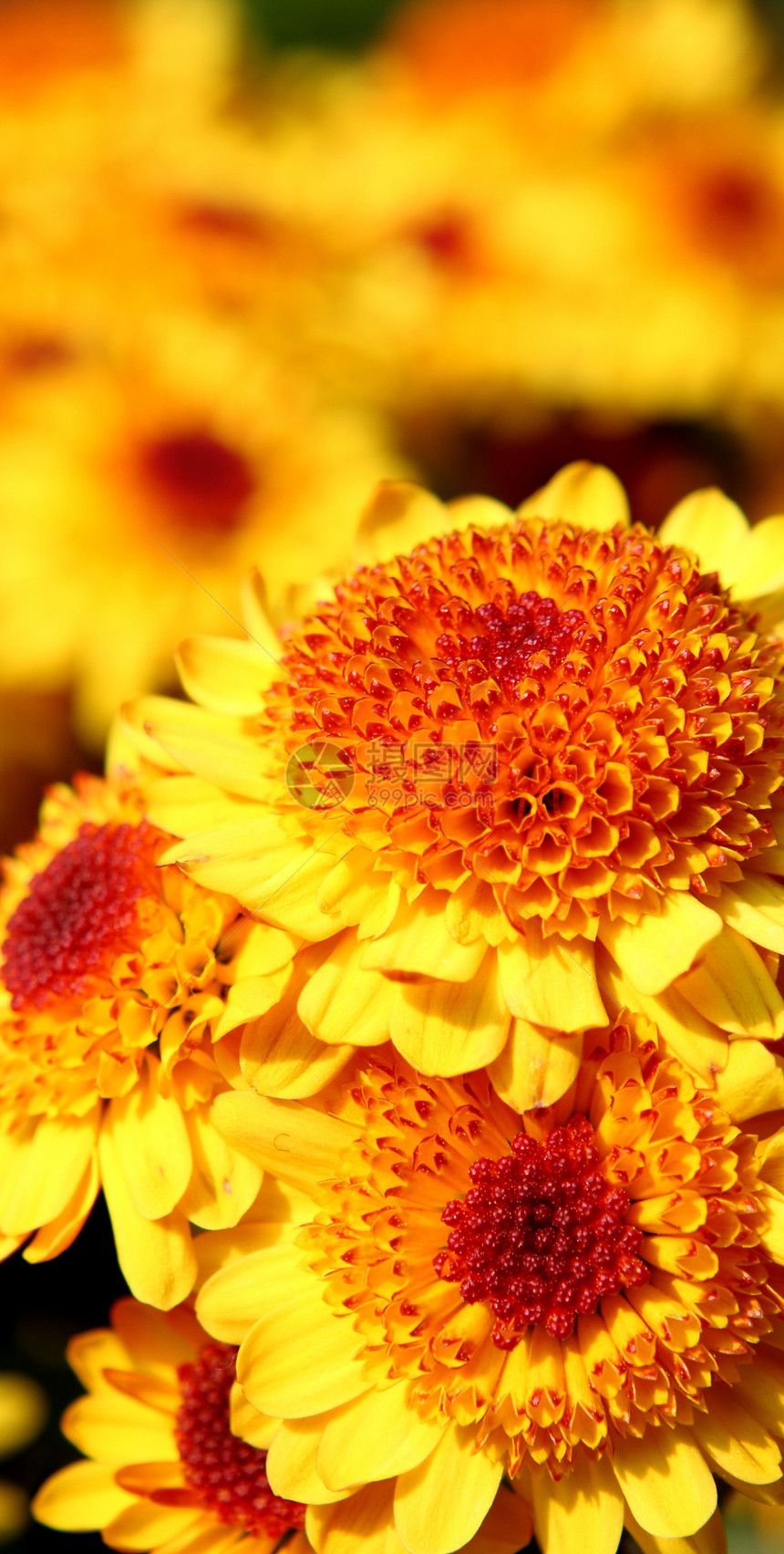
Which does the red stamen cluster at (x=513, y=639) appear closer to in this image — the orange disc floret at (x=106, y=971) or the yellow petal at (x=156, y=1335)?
the orange disc floret at (x=106, y=971)

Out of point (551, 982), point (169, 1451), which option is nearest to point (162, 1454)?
point (169, 1451)

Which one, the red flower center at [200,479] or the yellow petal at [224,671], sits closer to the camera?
the yellow petal at [224,671]

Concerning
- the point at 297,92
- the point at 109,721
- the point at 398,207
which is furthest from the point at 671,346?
the point at 297,92

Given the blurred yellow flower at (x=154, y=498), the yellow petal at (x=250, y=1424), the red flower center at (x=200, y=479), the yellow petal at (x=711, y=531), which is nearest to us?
the yellow petal at (x=250, y=1424)

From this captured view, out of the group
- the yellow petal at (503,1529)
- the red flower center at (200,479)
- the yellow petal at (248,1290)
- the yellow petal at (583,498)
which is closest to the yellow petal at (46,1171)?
the yellow petal at (248,1290)

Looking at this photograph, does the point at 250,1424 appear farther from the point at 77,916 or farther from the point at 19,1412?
the point at 19,1412
